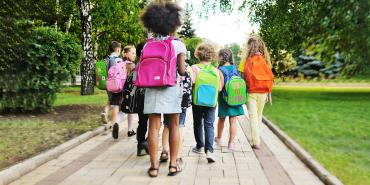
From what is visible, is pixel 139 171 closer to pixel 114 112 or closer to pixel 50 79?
pixel 114 112

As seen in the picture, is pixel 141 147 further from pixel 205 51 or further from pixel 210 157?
pixel 205 51

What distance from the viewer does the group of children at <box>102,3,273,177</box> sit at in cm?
684

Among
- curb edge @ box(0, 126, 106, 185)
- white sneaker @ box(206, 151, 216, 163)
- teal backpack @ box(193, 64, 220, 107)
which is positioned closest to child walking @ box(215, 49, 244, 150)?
teal backpack @ box(193, 64, 220, 107)

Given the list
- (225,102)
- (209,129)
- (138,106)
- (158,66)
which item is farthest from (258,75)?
(158,66)

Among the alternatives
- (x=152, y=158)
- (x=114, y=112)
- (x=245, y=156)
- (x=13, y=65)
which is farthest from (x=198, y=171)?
(x=13, y=65)

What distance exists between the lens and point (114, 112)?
11.4 m

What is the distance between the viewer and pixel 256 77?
31.3 ft

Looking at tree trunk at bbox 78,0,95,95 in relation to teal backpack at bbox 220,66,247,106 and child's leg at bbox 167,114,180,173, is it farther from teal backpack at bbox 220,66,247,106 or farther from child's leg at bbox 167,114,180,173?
child's leg at bbox 167,114,180,173

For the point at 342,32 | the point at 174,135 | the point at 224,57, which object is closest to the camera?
the point at 342,32

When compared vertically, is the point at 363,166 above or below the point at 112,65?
below

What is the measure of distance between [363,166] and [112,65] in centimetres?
528

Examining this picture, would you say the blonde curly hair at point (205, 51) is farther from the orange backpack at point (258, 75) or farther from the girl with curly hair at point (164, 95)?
the girl with curly hair at point (164, 95)

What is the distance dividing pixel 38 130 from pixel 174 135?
485 cm

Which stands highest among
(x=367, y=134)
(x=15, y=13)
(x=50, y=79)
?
(x=15, y=13)
